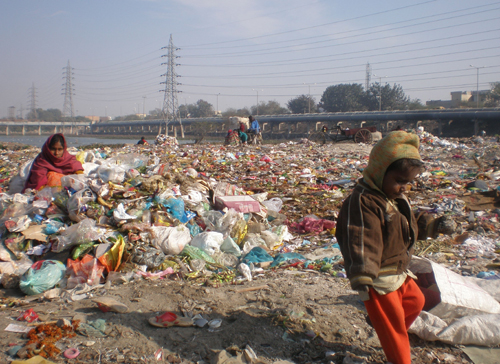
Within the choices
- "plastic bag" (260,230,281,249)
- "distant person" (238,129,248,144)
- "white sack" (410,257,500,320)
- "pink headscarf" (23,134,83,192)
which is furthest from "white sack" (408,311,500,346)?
"distant person" (238,129,248,144)

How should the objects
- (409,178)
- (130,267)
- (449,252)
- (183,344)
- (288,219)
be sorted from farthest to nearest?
1. (288,219)
2. (449,252)
3. (130,267)
4. (183,344)
5. (409,178)

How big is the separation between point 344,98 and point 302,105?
6.96 metres

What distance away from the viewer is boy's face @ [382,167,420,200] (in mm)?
1596

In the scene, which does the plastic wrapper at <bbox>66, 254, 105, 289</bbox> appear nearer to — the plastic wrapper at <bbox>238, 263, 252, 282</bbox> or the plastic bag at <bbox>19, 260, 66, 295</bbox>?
the plastic bag at <bbox>19, 260, 66, 295</bbox>

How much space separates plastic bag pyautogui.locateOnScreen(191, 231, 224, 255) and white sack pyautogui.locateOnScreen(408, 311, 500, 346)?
2.05 m

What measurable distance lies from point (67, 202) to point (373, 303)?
3433 mm

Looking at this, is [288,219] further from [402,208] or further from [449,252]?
[402,208]

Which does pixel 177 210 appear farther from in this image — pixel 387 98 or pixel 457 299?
pixel 387 98

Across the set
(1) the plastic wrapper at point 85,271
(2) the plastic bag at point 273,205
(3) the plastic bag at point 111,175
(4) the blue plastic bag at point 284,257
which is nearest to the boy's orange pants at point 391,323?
(4) the blue plastic bag at point 284,257

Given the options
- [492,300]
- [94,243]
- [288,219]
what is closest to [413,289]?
[492,300]

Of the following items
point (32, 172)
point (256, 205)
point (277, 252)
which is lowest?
point (277, 252)

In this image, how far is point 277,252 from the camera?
3924 mm

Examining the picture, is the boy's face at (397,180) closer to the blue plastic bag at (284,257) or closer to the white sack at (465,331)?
the white sack at (465,331)

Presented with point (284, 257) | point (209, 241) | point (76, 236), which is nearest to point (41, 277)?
point (76, 236)
